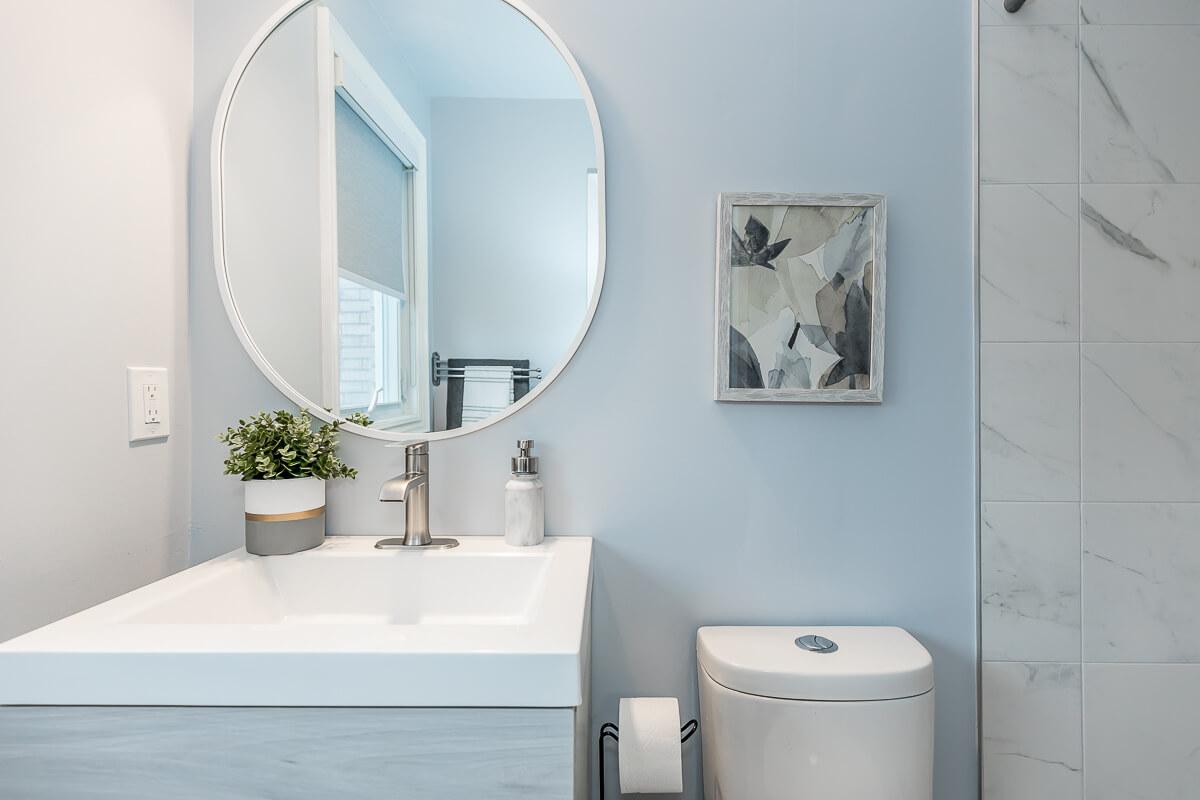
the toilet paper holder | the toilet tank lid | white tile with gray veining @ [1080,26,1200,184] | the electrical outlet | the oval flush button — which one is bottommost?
the toilet paper holder

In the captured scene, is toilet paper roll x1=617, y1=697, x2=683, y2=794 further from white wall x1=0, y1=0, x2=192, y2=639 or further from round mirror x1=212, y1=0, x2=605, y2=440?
white wall x1=0, y1=0, x2=192, y2=639

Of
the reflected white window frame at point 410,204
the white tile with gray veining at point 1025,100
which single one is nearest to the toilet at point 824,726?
the reflected white window frame at point 410,204

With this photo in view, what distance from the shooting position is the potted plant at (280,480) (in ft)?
3.27

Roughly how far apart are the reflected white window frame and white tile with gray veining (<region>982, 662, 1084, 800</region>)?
41.8 inches

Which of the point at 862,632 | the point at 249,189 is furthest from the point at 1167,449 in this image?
the point at 249,189

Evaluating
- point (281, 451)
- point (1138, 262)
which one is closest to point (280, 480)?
point (281, 451)

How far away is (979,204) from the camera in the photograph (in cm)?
112

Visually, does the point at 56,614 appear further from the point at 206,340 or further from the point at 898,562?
the point at 898,562

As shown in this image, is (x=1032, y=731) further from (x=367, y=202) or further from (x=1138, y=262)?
(x=367, y=202)

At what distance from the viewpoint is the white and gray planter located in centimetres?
100

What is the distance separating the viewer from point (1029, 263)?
112 centimetres

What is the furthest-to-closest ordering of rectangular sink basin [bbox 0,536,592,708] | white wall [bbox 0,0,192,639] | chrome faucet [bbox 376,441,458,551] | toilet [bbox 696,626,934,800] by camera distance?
chrome faucet [bbox 376,441,458,551] → toilet [bbox 696,626,934,800] → white wall [bbox 0,0,192,639] → rectangular sink basin [bbox 0,536,592,708]

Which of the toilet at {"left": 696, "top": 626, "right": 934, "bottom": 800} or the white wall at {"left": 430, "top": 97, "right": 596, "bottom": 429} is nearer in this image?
the toilet at {"left": 696, "top": 626, "right": 934, "bottom": 800}

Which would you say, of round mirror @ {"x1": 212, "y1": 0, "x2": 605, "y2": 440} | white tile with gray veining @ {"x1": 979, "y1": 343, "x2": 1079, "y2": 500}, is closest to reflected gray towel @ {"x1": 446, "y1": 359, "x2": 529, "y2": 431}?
round mirror @ {"x1": 212, "y1": 0, "x2": 605, "y2": 440}
